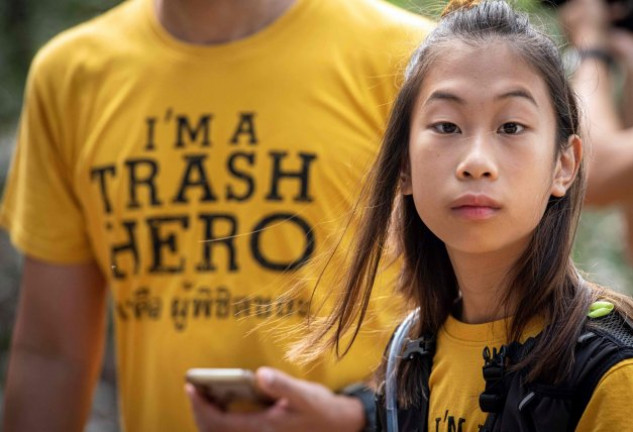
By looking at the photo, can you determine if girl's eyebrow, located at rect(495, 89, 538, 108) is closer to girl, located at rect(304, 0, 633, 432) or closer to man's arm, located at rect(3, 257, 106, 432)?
girl, located at rect(304, 0, 633, 432)

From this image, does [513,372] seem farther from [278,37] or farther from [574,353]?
[278,37]

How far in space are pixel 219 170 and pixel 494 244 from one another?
1.16 m

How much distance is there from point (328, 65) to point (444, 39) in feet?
3.04

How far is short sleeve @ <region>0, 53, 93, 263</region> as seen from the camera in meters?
3.12

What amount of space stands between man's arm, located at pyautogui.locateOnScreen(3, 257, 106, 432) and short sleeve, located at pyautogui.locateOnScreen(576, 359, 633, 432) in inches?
70.3

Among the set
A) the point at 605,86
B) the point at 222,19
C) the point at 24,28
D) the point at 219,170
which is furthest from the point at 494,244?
the point at 24,28

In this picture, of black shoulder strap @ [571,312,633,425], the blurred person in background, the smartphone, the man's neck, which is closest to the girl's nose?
black shoulder strap @ [571,312,633,425]

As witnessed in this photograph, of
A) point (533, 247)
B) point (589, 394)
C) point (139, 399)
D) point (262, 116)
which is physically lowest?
point (139, 399)

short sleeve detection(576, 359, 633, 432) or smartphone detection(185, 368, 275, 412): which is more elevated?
short sleeve detection(576, 359, 633, 432)

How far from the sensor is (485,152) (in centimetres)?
179

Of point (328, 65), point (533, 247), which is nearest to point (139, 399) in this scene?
point (328, 65)

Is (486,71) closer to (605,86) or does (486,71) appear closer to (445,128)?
(445,128)

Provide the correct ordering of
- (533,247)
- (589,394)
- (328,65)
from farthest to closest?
1. (328,65)
2. (533,247)
3. (589,394)

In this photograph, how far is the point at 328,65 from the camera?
2861mm
